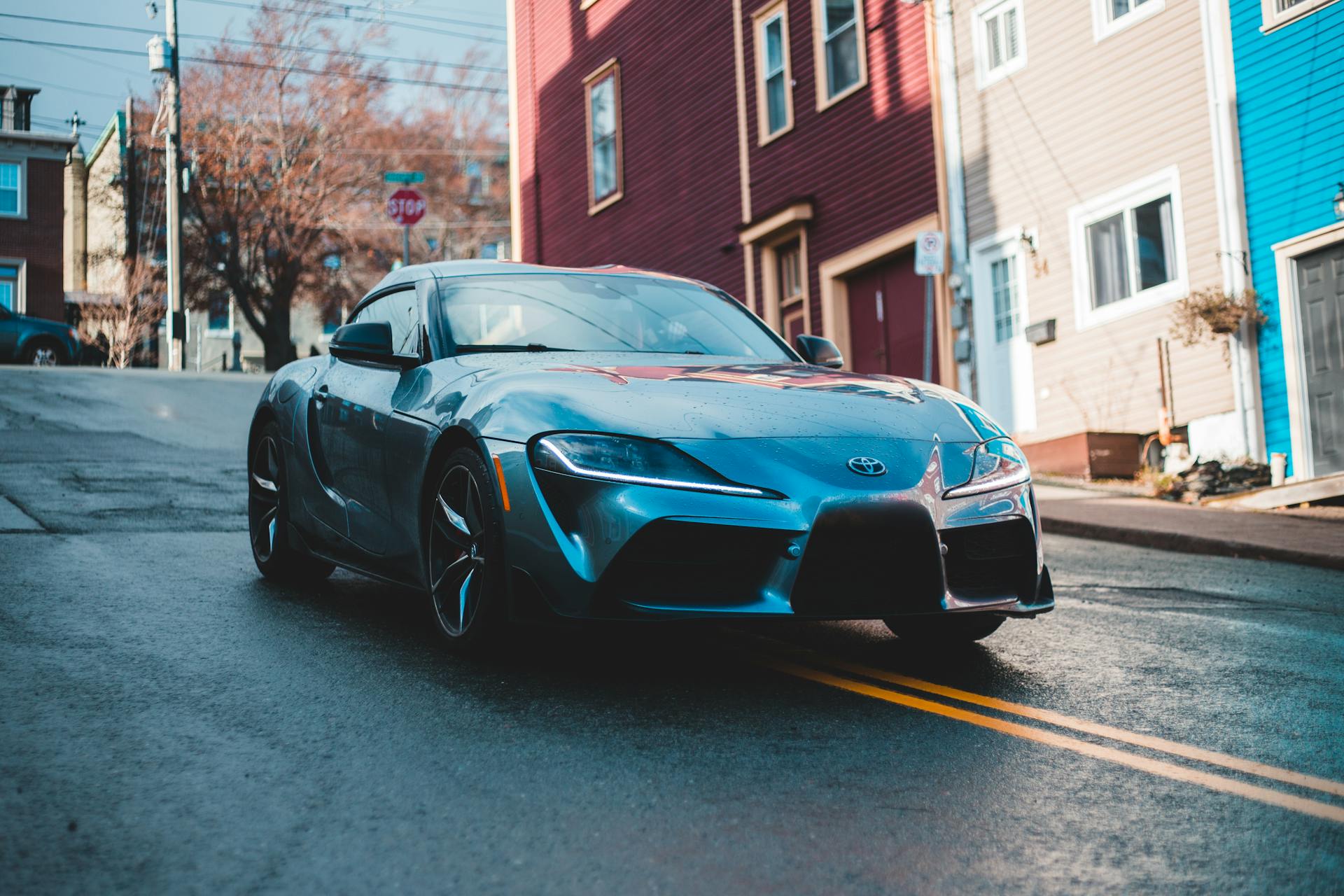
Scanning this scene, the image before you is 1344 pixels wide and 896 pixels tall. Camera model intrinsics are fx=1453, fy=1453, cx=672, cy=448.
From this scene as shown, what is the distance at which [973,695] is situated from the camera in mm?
4660

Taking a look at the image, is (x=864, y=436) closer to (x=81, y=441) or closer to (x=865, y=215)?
(x=81, y=441)

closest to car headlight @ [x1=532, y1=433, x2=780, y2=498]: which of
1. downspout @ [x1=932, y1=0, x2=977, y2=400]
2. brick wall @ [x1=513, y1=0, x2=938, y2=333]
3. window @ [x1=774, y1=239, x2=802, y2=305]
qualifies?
downspout @ [x1=932, y1=0, x2=977, y2=400]

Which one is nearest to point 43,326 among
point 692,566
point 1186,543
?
point 1186,543

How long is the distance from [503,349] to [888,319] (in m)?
13.3

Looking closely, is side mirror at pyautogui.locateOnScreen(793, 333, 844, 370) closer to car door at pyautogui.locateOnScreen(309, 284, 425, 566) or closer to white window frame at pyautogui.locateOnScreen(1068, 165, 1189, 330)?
car door at pyautogui.locateOnScreen(309, 284, 425, 566)

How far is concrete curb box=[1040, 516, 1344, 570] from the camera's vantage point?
8.90m

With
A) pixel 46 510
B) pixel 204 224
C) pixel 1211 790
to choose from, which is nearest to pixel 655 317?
pixel 1211 790

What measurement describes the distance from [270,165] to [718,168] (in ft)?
78.4

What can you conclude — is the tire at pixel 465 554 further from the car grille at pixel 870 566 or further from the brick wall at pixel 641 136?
the brick wall at pixel 641 136

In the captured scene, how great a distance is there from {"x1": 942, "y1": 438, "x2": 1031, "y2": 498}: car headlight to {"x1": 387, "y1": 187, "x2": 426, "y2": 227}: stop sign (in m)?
15.1

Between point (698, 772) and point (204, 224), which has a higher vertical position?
point (204, 224)

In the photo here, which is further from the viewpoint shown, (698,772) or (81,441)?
(81,441)

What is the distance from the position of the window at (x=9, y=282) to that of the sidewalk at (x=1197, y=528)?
3926 cm

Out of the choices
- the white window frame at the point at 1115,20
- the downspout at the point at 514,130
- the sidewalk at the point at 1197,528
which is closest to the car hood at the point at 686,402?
the sidewalk at the point at 1197,528
